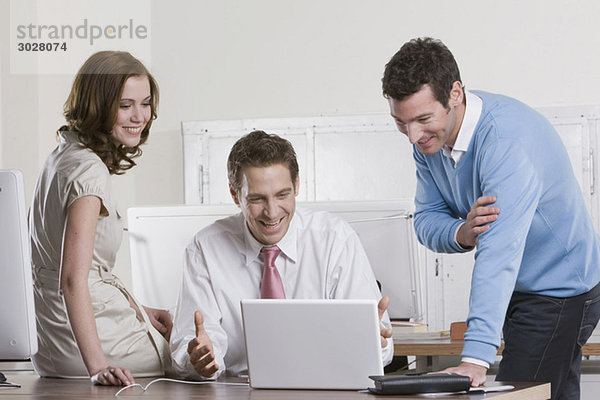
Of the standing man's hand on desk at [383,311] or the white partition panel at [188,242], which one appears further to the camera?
the white partition panel at [188,242]

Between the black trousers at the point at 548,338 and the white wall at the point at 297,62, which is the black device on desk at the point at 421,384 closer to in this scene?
the black trousers at the point at 548,338

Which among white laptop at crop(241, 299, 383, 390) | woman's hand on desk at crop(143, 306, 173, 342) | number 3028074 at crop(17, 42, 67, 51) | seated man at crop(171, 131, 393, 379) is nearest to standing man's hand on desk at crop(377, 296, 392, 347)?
white laptop at crop(241, 299, 383, 390)

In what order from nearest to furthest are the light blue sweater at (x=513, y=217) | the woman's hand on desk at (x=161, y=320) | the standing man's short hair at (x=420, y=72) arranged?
1. the light blue sweater at (x=513, y=217)
2. the standing man's short hair at (x=420, y=72)
3. the woman's hand on desk at (x=161, y=320)

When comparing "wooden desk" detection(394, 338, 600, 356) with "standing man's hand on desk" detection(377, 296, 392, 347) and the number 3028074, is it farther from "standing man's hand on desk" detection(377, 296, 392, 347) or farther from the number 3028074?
the number 3028074

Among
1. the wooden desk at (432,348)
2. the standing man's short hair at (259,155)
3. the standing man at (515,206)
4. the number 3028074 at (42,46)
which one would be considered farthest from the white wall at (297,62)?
the standing man at (515,206)

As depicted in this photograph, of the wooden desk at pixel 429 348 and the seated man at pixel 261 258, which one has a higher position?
the seated man at pixel 261 258

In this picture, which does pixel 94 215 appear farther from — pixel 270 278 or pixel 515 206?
pixel 515 206

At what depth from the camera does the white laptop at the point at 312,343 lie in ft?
5.08

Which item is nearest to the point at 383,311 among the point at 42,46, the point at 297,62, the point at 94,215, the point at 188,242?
the point at 94,215

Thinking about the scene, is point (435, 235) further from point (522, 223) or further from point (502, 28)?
point (502, 28)

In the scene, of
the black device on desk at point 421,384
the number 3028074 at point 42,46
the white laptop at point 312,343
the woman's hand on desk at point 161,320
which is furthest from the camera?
the number 3028074 at point 42,46

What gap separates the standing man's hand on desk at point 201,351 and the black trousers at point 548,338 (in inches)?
26.5

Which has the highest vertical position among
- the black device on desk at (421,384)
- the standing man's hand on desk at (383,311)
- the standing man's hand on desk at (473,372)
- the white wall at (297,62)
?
the white wall at (297,62)

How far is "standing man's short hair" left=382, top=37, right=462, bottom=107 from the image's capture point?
1845mm
